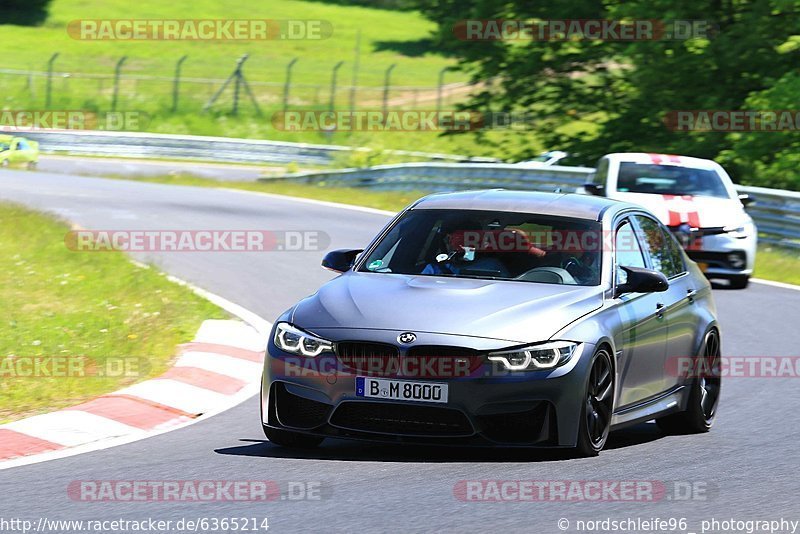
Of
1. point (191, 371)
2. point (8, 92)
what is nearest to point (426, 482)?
point (191, 371)

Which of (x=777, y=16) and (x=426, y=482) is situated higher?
(x=777, y=16)

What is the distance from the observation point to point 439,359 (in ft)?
23.5

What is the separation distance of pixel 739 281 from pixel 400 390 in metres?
10.3

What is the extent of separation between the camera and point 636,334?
26.9 ft

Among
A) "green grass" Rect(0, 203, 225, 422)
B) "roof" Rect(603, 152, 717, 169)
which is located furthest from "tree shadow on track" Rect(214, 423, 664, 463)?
"roof" Rect(603, 152, 717, 169)

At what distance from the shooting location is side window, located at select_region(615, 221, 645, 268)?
856 centimetres

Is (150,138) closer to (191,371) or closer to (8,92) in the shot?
(8,92)

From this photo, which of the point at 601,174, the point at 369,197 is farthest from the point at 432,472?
the point at 369,197

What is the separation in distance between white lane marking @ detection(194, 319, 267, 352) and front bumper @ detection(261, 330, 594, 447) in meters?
4.27

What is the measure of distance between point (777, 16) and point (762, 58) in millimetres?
884

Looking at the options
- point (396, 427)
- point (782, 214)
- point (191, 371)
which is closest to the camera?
point (396, 427)

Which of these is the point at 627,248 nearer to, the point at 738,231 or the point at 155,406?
the point at 155,406

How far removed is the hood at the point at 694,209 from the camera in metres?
16.4

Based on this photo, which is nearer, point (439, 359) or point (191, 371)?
point (439, 359)
